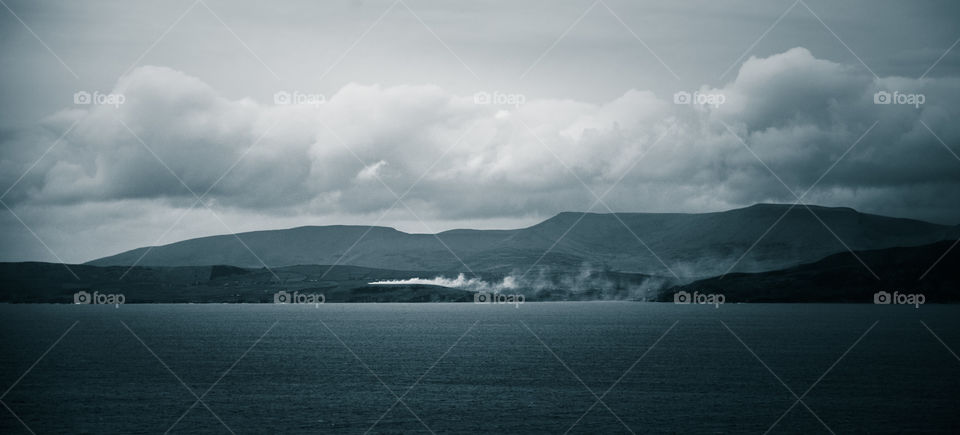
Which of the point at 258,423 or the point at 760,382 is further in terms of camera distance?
the point at 760,382

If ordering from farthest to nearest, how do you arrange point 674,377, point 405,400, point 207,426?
point 674,377, point 405,400, point 207,426

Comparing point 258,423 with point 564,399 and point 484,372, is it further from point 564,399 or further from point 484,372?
point 484,372

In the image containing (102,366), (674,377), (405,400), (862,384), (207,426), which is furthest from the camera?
(102,366)

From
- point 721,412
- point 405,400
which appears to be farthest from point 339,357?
point 721,412

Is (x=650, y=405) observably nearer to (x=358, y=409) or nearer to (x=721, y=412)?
(x=721, y=412)

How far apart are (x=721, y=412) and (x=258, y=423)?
46.4 metres

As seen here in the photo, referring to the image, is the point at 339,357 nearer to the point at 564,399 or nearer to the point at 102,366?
the point at 102,366

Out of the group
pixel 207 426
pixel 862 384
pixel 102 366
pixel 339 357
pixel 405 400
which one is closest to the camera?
pixel 207 426

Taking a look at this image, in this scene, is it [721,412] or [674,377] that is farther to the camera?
[674,377]

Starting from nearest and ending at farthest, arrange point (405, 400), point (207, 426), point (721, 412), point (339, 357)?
point (207, 426) → point (721, 412) → point (405, 400) → point (339, 357)

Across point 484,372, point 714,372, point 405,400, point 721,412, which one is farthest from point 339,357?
point 721,412

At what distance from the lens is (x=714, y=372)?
400 ft

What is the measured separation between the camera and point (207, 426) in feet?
267

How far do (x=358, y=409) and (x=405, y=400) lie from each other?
7.38m
